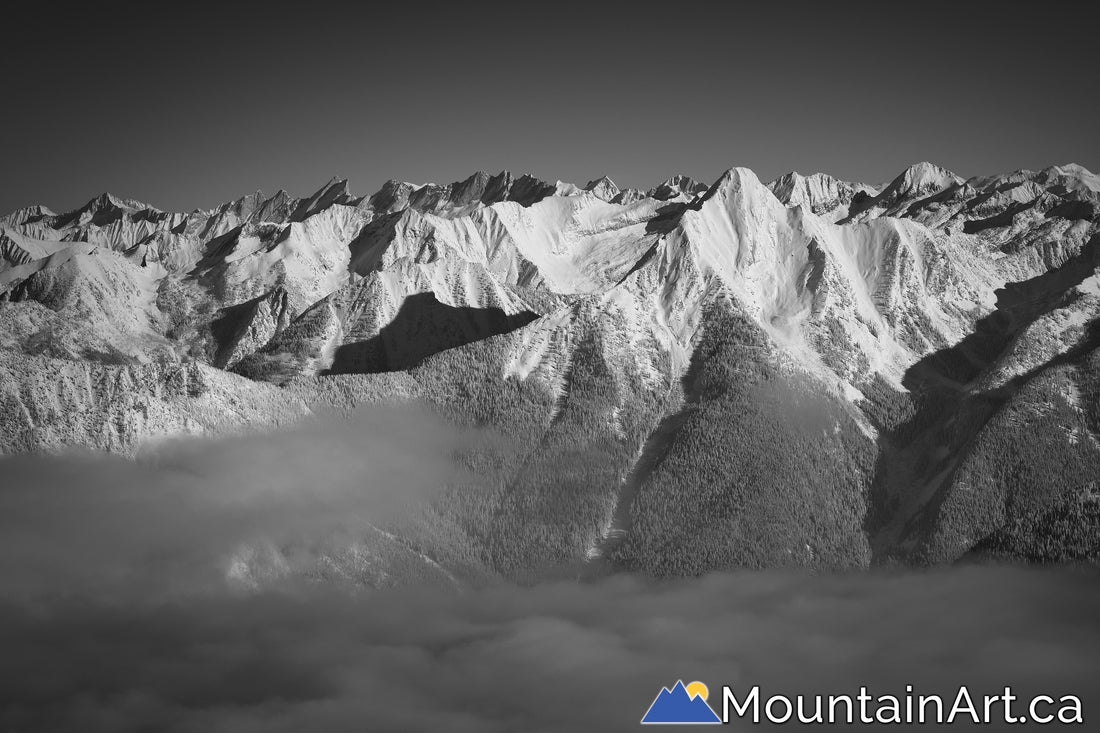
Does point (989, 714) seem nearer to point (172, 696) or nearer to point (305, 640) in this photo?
point (305, 640)

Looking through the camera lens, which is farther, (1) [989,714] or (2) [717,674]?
(2) [717,674]

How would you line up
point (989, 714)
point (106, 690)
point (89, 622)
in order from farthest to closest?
point (89, 622) < point (106, 690) < point (989, 714)

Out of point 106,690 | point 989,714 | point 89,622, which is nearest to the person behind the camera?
point 989,714

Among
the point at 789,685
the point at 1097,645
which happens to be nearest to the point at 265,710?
the point at 789,685

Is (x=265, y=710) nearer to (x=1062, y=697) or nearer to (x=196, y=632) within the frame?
(x=196, y=632)

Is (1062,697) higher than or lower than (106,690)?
lower

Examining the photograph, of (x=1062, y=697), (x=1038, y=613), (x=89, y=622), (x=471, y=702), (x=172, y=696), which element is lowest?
(x=1062, y=697)
